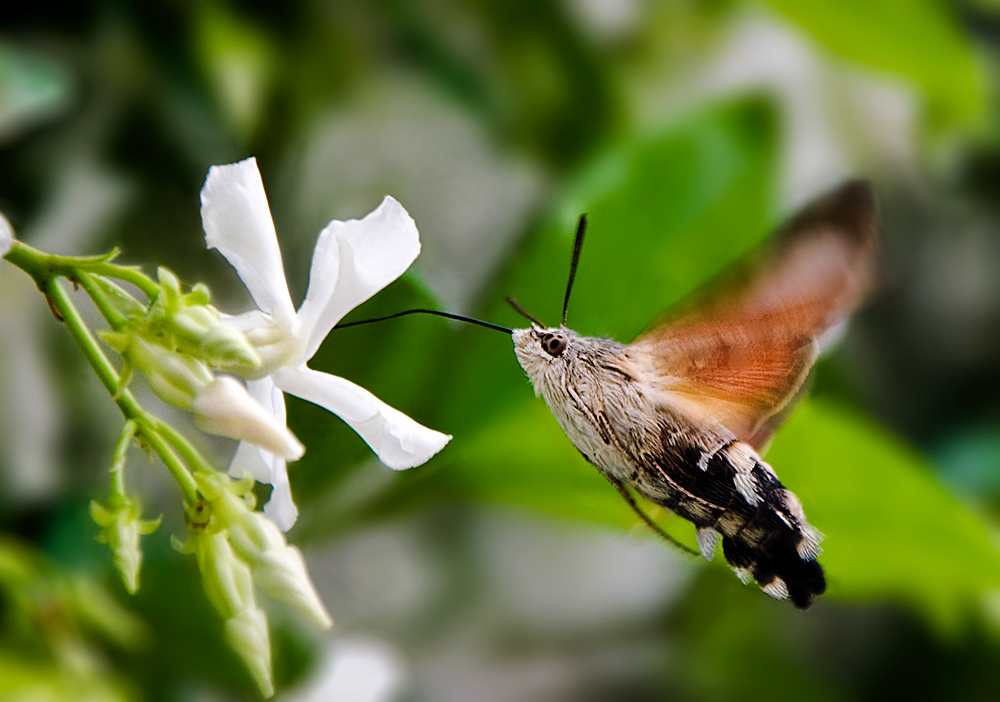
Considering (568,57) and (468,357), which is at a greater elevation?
(568,57)

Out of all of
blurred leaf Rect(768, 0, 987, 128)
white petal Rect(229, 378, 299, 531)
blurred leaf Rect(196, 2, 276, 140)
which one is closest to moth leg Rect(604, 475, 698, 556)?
white petal Rect(229, 378, 299, 531)

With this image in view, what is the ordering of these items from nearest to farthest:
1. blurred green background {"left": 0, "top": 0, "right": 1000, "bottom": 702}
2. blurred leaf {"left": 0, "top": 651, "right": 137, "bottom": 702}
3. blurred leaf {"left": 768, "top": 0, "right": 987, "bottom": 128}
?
blurred green background {"left": 0, "top": 0, "right": 1000, "bottom": 702}, blurred leaf {"left": 0, "top": 651, "right": 137, "bottom": 702}, blurred leaf {"left": 768, "top": 0, "right": 987, "bottom": 128}

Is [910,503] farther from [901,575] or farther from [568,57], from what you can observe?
[568,57]

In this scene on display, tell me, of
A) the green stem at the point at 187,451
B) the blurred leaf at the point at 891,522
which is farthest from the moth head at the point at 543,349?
the blurred leaf at the point at 891,522

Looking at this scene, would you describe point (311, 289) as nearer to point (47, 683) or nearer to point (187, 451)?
point (187, 451)

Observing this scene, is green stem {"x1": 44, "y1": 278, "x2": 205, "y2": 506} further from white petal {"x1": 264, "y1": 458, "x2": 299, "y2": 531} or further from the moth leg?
the moth leg

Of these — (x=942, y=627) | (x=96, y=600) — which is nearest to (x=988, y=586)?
(x=942, y=627)
